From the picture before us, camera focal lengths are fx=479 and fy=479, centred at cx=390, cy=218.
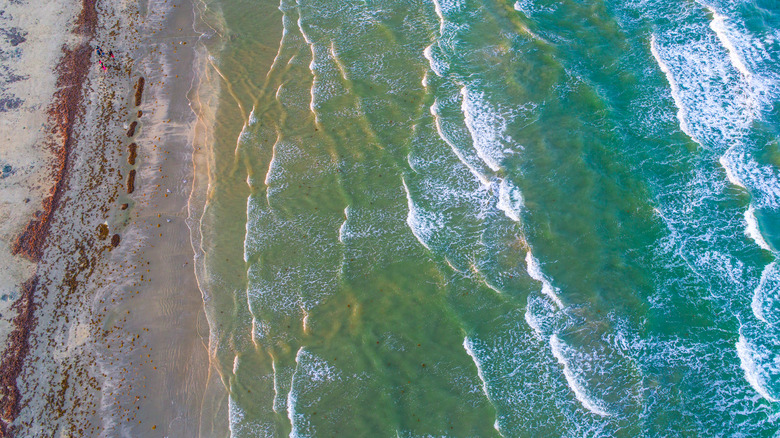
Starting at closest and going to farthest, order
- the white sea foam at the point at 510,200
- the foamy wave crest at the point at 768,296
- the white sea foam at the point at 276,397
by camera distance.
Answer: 1. the foamy wave crest at the point at 768,296
2. the white sea foam at the point at 276,397
3. the white sea foam at the point at 510,200

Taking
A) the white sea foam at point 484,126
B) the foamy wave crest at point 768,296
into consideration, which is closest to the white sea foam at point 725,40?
the foamy wave crest at point 768,296

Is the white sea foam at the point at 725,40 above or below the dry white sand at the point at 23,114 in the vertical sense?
above

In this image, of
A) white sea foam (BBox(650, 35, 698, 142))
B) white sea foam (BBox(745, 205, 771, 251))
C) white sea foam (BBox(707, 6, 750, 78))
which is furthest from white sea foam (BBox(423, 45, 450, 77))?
white sea foam (BBox(745, 205, 771, 251))

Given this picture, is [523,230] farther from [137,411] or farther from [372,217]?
[137,411]

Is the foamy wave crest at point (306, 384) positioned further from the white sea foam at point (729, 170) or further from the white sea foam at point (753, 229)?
the white sea foam at point (729, 170)

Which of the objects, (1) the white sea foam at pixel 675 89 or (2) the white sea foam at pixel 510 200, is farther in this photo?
(1) the white sea foam at pixel 675 89

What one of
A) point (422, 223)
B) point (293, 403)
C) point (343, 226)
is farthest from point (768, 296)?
point (293, 403)

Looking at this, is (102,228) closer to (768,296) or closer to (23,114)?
(23,114)
